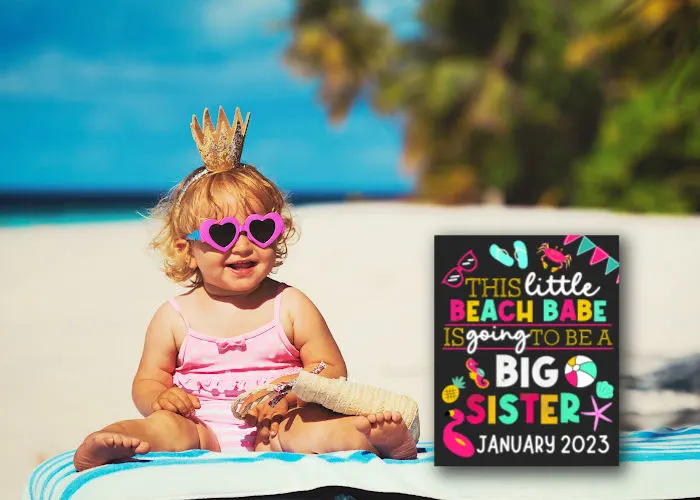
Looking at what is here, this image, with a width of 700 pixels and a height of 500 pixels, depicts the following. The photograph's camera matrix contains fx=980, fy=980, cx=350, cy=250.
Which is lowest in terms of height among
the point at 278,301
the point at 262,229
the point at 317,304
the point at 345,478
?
the point at 345,478

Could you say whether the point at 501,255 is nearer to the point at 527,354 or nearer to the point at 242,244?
the point at 527,354

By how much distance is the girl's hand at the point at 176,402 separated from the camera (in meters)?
3.04

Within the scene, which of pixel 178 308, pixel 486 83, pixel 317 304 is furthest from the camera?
pixel 486 83

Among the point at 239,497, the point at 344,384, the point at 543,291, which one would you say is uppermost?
the point at 543,291

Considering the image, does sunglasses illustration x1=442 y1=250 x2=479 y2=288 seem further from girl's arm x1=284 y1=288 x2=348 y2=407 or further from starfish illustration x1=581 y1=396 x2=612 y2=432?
starfish illustration x1=581 y1=396 x2=612 y2=432

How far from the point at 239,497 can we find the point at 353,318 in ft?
11.6

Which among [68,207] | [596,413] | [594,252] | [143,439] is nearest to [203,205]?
[143,439]

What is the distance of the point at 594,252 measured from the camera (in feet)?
10.00

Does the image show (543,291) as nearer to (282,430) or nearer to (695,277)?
(282,430)

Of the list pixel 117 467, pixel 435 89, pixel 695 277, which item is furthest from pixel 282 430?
pixel 435 89

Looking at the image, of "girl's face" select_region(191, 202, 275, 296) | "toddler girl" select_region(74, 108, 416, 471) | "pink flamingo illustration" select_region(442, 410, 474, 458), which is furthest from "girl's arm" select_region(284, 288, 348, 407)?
"pink flamingo illustration" select_region(442, 410, 474, 458)

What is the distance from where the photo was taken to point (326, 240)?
8250 millimetres

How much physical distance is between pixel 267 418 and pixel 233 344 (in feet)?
0.86

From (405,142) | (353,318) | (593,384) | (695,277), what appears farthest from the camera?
(405,142)
